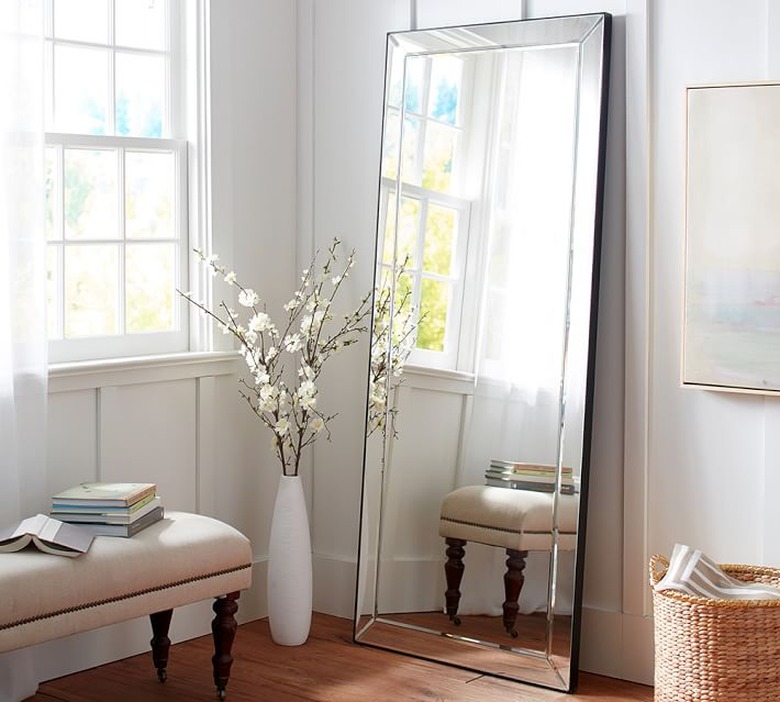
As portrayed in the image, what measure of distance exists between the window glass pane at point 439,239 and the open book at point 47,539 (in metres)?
1.48

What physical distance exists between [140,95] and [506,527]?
A: 195cm

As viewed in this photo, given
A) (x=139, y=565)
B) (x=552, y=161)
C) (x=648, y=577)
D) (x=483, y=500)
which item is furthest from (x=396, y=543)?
(x=552, y=161)

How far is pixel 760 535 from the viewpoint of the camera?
3.46 metres

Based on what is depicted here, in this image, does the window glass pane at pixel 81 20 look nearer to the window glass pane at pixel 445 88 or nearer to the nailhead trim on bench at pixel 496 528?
the window glass pane at pixel 445 88

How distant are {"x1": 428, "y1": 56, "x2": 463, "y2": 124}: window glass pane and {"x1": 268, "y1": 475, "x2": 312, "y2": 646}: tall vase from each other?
53.7 inches

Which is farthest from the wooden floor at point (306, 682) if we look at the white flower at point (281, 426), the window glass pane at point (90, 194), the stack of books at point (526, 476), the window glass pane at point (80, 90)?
the window glass pane at point (80, 90)

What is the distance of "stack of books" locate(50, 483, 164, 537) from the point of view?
3.22 m

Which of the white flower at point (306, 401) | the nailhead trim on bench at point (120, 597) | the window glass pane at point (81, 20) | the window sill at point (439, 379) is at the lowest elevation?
the nailhead trim on bench at point (120, 597)

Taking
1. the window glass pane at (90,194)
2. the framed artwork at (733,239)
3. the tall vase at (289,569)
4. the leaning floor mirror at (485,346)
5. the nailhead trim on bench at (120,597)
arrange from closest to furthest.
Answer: the nailhead trim on bench at (120,597), the framed artwork at (733,239), the leaning floor mirror at (485,346), the window glass pane at (90,194), the tall vase at (289,569)

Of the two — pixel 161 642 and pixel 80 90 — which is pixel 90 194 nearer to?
pixel 80 90

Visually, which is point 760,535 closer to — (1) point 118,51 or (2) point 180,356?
(2) point 180,356

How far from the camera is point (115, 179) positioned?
12.9 ft

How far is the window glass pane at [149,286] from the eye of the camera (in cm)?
399

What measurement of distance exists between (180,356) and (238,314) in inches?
12.7
